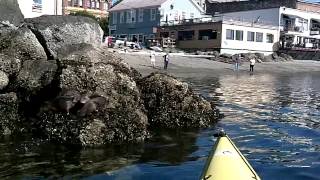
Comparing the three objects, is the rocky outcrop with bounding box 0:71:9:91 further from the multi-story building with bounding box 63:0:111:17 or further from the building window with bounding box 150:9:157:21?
the multi-story building with bounding box 63:0:111:17

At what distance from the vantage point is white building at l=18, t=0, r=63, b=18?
48.5 m

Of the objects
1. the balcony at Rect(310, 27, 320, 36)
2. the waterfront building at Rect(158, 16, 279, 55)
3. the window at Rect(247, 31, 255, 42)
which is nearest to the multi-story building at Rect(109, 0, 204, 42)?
the waterfront building at Rect(158, 16, 279, 55)

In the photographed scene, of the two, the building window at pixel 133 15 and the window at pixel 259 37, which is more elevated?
the building window at pixel 133 15

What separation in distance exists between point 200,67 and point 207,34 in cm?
1754

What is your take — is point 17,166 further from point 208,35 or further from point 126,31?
point 126,31

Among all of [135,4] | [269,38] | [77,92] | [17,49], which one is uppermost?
[135,4]

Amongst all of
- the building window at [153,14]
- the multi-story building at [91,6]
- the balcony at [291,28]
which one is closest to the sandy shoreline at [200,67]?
the balcony at [291,28]

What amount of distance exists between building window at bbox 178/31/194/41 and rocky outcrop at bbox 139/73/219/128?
61.6m

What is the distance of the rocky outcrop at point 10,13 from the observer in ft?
57.8

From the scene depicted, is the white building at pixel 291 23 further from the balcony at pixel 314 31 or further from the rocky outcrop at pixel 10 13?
the rocky outcrop at pixel 10 13

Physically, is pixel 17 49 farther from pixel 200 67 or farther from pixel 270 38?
pixel 270 38

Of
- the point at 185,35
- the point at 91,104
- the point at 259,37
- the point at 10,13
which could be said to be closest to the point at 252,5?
the point at 259,37

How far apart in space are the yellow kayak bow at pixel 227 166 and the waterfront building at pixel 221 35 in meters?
67.1

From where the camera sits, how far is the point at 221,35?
7406 cm
